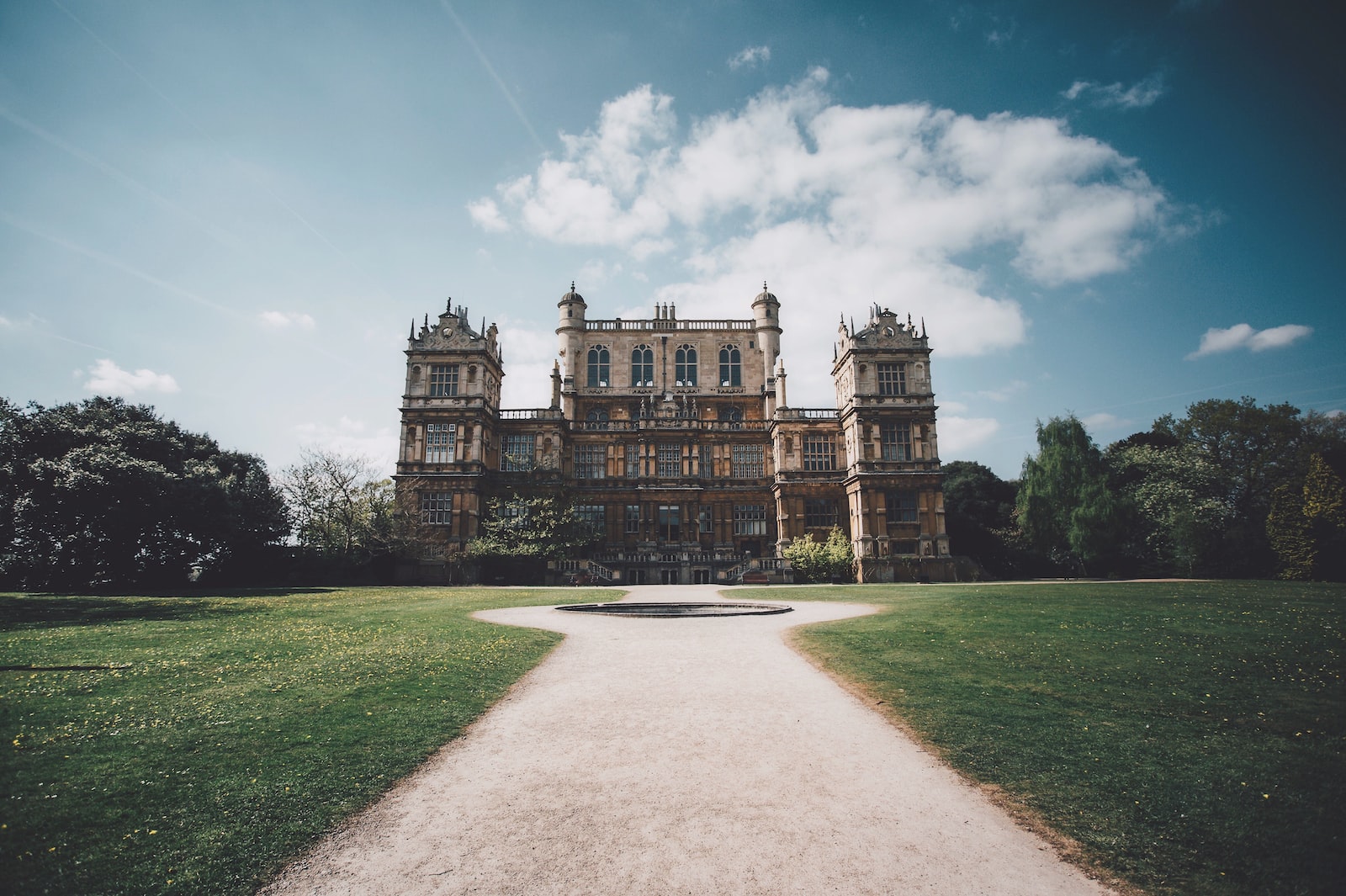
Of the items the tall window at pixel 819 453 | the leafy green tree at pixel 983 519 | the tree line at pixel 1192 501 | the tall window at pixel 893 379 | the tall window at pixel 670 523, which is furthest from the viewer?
the leafy green tree at pixel 983 519

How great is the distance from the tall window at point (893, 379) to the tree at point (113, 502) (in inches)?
1517

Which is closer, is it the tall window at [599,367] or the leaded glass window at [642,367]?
the leaded glass window at [642,367]

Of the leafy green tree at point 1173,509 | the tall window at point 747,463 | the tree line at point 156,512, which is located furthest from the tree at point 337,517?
the leafy green tree at point 1173,509

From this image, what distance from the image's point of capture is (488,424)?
142 ft

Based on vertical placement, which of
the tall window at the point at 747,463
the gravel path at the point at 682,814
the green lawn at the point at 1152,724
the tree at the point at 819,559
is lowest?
the gravel path at the point at 682,814

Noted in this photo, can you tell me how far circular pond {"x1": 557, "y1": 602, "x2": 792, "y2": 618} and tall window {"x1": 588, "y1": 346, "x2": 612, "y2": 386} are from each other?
30.2 metres

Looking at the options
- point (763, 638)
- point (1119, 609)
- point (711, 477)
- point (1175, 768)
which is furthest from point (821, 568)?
point (1175, 768)

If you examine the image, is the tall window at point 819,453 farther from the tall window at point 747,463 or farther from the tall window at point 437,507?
the tall window at point 437,507

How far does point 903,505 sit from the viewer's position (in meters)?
41.0

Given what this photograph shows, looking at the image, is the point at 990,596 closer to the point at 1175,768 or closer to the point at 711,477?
the point at 1175,768

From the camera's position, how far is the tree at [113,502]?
93.5 feet

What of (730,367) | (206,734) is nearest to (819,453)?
(730,367)

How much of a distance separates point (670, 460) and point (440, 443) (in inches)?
616

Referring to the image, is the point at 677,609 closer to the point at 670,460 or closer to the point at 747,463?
the point at 670,460
